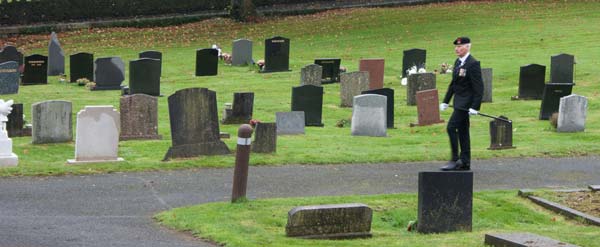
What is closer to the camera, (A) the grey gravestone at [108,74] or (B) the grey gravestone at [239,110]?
(B) the grey gravestone at [239,110]

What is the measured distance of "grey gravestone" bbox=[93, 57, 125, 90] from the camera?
30.6 metres

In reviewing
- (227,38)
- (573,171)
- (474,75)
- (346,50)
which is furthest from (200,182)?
(227,38)

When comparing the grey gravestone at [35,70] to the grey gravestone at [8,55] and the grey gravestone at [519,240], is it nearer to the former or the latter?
the grey gravestone at [8,55]

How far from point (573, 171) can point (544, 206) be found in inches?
129

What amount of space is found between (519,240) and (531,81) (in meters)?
18.1

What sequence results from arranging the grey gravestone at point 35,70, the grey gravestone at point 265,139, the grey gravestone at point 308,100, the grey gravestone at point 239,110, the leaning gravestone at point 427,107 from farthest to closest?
the grey gravestone at point 35,70
the leaning gravestone at point 427,107
the grey gravestone at point 308,100
the grey gravestone at point 239,110
the grey gravestone at point 265,139

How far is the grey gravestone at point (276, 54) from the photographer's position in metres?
35.2

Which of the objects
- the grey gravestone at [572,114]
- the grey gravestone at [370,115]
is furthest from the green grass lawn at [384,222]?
the grey gravestone at [572,114]

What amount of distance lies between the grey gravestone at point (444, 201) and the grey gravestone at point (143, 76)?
16181 mm

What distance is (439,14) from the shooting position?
5056 centimetres

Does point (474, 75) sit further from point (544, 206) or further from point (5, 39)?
point (5, 39)

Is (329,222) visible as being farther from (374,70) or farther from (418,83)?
(374,70)

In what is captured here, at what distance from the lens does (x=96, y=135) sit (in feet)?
59.2

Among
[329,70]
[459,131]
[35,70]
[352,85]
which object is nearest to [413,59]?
[329,70]
